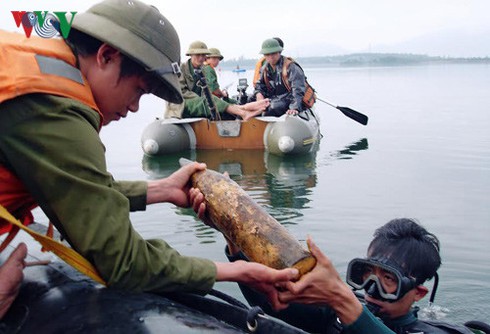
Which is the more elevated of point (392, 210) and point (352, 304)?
point (352, 304)

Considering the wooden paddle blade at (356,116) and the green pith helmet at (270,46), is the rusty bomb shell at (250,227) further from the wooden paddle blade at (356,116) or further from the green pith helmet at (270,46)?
the wooden paddle blade at (356,116)

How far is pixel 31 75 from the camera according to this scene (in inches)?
83.0

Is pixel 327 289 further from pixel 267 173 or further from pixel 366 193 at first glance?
pixel 267 173

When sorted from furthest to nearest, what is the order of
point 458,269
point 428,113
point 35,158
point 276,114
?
point 428,113 < point 276,114 < point 458,269 < point 35,158

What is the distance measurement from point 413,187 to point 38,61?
8.33m

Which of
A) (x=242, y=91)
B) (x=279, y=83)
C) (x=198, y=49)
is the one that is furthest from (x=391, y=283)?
(x=242, y=91)

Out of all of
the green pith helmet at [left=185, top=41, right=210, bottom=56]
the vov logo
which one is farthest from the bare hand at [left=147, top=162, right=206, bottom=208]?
the green pith helmet at [left=185, top=41, right=210, bottom=56]

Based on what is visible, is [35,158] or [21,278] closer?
[35,158]

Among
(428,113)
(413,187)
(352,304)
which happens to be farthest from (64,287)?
(428,113)

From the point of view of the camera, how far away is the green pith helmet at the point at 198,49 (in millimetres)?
12906

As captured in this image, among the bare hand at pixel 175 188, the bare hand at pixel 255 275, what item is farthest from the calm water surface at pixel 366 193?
the bare hand at pixel 255 275

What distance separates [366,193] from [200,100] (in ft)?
16.8

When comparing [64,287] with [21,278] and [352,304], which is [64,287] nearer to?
[21,278]

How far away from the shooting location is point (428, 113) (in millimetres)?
21938
